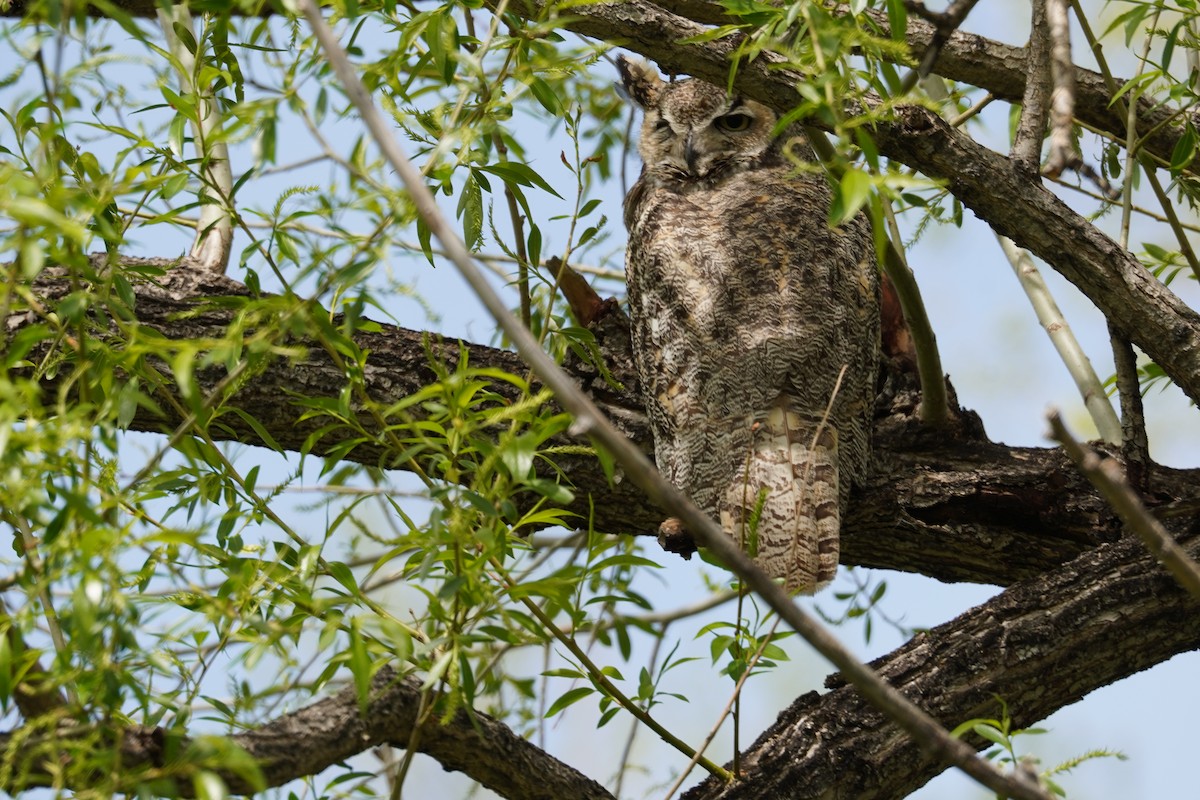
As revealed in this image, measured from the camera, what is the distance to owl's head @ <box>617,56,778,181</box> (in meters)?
3.33

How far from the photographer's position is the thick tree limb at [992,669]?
79.3 inches

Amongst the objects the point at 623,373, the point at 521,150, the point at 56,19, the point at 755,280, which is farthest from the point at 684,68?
the point at 56,19

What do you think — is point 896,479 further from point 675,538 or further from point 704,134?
point 704,134

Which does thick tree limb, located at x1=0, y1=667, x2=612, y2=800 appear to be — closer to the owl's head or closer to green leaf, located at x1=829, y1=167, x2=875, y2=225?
green leaf, located at x1=829, y1=167, x2=875, y2=225

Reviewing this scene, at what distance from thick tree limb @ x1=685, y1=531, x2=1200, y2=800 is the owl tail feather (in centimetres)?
27

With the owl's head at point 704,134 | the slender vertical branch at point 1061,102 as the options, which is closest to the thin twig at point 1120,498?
the slender vertical branch at point 1061,102

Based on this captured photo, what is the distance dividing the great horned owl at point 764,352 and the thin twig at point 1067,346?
0.40 m

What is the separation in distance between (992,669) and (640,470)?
1.38 m

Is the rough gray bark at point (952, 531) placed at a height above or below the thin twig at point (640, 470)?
above

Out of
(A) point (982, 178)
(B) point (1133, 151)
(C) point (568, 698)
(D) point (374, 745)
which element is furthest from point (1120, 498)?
(B) point (1133, 151)

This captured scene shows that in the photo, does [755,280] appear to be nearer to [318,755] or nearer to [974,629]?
[974,629]

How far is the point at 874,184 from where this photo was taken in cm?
127

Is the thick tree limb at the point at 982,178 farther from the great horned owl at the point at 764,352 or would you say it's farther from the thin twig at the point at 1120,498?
the thin twig at the point at 1120,498

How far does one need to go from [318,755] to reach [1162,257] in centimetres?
232
